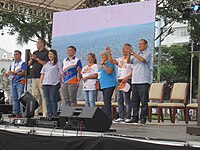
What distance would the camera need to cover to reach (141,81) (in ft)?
18.5

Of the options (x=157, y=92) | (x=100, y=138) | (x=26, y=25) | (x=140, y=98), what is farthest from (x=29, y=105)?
(x=26, y=25)

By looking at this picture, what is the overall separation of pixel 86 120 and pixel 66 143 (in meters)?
0.52

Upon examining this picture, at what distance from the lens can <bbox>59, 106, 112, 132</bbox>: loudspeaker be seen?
395cm

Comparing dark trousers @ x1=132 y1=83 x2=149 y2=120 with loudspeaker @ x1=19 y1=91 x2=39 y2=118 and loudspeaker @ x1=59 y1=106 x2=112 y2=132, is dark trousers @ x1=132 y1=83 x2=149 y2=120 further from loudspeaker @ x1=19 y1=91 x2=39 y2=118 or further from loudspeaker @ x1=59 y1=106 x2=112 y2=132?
loudspeaker @ x1=59 y1=106 x2=112 y2=132

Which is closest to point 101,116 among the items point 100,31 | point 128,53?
point 128,53

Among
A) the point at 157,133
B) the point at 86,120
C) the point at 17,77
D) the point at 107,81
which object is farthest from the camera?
the point at 17,77

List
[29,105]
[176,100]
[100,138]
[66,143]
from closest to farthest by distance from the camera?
[100,138], [66,143], [29,105], [176,100]

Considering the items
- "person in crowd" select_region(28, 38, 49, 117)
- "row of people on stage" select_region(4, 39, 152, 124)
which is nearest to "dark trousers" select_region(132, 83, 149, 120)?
"row of people on stage" select_region(4, 39, 152, 124)

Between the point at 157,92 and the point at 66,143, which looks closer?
the point at 66,143

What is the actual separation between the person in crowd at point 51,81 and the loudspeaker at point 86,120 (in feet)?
6.60

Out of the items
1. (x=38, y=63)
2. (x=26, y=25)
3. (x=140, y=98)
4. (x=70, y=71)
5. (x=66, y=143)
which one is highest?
(x=26, y=25)

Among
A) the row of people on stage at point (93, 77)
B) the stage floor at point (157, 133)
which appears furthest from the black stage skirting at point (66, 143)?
the row of people on stage at point (93, 77)

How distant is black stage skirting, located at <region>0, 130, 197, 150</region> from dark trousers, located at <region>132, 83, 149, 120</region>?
221 centimetres

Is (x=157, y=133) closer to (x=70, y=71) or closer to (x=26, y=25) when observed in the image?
(x=70, y=71)
